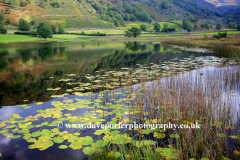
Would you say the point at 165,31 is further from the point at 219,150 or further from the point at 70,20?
the point at 219,150

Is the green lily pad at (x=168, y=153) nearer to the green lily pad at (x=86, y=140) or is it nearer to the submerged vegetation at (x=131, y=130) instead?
the submerged vegetation at (x=131, y=130)

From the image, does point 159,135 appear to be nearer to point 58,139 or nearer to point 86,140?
point 86,140

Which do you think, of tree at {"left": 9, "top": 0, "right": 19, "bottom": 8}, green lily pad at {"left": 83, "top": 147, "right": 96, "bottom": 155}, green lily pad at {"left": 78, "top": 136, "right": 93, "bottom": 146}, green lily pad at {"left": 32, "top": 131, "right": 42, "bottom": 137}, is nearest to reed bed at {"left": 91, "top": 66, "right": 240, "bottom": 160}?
green lily pad at {"left": 83, "top": 147, "right": 96, "bottom": 155}

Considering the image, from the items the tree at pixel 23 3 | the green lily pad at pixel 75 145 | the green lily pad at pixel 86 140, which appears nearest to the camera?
the green lily pad at pixel 75 145

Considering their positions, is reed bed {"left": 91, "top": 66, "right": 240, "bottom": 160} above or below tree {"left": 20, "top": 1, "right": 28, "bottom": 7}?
below

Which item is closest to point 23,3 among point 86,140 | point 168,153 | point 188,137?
point 86,140

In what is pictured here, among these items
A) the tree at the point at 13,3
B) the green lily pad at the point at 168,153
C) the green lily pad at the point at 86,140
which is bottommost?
the green lily pad at the point at 86,140

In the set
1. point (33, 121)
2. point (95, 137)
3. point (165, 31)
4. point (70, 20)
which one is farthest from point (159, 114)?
point (70, 20)

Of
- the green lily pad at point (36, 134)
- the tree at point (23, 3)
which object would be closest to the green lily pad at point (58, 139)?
the green lily pad at point (36, 134)

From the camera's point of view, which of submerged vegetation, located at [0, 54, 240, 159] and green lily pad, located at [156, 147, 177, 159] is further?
submerged vegetation, located at [0, 54, 240, 159]

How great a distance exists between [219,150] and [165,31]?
14199cm

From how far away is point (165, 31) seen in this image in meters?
136

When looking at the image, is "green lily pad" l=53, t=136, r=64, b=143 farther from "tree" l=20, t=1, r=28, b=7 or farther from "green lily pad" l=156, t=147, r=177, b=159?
"tree" l=20, t=1, r=28, b=7

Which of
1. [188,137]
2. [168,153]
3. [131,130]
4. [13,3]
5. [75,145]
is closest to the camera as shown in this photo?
[168,153]
